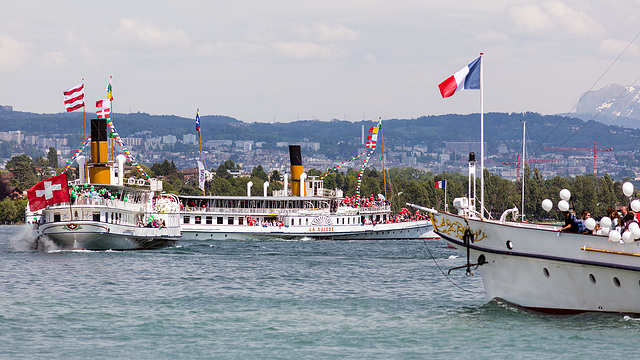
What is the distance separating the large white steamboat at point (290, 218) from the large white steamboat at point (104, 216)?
528 inches

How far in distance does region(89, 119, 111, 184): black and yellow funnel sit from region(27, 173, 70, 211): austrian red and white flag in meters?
9.15

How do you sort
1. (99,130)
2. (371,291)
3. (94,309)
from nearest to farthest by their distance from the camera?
(94,309) → (371,291) → (99,130)

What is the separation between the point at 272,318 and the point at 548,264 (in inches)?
381

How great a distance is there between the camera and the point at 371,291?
37.9 meters

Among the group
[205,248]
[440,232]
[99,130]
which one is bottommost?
[205,248]

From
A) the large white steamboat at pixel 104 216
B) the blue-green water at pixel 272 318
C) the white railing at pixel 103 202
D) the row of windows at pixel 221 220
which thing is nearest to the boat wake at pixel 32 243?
the large white steamboat at pixel 104 216

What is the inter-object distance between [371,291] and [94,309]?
12048 millimetres

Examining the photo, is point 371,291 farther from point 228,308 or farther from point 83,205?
point 83,205

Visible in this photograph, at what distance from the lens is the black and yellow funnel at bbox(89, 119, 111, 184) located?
208 ft

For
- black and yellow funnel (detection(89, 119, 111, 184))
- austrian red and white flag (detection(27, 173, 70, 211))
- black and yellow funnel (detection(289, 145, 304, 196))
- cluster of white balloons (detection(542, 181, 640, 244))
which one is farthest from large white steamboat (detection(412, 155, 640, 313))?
black and yellow funnel (detection(289, 145, 304, 196))

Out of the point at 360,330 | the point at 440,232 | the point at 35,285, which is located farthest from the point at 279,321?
the point at 35,285

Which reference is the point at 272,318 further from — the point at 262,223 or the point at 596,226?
the point at 262,223

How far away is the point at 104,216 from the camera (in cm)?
5753

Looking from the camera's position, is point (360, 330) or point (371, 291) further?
point (371, 291)
